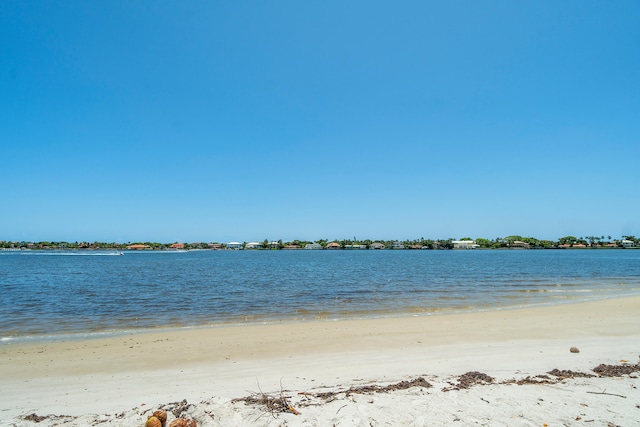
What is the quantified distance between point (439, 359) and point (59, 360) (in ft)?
33.7

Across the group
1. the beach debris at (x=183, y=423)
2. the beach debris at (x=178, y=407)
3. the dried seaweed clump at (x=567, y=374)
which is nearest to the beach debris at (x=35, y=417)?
the beach debris at (x=178, y=407)

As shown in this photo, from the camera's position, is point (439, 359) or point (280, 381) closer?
point (280, 381)

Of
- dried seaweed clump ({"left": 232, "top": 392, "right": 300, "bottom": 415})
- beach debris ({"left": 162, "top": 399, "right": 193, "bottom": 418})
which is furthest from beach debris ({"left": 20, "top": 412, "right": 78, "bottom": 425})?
dried seaweed clump ({"left": 232, "top": 392, "right": 300, "bottom": 415})

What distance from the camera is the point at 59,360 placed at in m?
9.45

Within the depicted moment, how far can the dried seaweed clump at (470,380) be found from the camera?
6.34 meters

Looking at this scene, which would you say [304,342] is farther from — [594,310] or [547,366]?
[594,310]

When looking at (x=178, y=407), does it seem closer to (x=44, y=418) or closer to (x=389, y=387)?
(x=44, y=418)

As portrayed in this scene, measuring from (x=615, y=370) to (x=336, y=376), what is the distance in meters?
5.80

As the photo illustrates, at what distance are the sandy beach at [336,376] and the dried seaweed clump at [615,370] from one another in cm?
10

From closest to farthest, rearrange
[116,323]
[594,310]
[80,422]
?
[80,422]
[116,323]
[594,310]

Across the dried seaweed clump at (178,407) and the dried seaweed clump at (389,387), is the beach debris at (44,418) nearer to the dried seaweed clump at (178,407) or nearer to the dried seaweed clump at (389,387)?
the dried seaweed clump at (178,407)

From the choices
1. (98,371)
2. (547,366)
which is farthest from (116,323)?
(547,366)

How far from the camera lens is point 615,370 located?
7102 mm

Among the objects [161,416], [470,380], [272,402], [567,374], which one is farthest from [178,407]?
[567,374]
